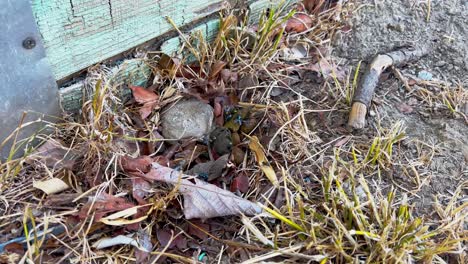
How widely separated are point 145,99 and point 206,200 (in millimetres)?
465

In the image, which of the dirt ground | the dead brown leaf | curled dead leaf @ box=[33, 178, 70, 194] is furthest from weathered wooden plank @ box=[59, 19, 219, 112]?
the dirt ground

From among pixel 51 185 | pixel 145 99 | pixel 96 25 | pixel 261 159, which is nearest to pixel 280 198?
pixel 261 159

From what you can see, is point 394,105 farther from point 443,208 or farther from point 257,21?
point 257,21

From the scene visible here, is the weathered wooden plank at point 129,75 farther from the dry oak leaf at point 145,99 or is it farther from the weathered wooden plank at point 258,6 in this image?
the weathered wooden plank at point 258,6

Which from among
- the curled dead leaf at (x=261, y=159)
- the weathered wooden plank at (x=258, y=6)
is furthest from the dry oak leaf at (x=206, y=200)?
the weathered wooden plank at (x=258, y=6)

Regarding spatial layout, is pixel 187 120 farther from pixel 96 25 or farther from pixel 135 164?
pixel 96 25

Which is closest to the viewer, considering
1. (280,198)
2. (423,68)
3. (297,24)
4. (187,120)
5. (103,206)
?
(103,206)

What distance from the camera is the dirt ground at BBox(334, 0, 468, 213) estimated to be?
165 cm

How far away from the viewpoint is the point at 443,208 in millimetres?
1552

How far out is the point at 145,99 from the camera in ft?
5.86

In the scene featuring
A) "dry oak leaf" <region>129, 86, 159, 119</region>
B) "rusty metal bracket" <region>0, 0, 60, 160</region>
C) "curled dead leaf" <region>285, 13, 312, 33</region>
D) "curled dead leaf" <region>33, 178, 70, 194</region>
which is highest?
"rusty metal bracket" <region>0, 0, 60, 160</region>

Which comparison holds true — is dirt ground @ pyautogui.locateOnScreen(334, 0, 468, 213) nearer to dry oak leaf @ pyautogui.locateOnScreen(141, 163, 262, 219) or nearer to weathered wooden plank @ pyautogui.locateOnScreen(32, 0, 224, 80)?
dry oak leaf @ pyautogui.locateOnScreen(141, 163, 262, 219)

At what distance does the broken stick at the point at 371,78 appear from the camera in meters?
1.77

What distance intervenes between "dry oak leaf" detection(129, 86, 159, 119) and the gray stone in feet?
0.16
